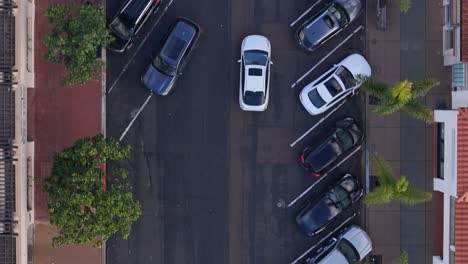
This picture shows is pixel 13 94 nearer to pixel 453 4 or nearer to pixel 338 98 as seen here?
pixel 338 98

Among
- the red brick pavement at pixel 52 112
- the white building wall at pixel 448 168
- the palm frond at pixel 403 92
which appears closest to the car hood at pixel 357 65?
the white building wall at pixel 448 168

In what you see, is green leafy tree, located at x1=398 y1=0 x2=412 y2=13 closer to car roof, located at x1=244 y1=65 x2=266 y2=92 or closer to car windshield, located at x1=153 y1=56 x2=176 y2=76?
car roof, located at x1=244 y1=65 x2=266 y2=92

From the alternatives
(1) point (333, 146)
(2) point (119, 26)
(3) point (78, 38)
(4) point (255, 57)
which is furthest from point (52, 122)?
(1) point (333, 146)

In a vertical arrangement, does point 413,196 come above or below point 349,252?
above

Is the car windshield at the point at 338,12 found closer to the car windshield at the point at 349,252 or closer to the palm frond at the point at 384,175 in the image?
the palm frond at the point at 384,175

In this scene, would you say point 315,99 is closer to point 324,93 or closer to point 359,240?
point 324,93

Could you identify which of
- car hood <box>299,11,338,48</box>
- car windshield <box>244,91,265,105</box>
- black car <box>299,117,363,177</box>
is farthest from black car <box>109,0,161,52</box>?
black car <box>299,117,363,177</box>

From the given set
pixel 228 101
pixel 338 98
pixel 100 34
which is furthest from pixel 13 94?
pixel 338 98
